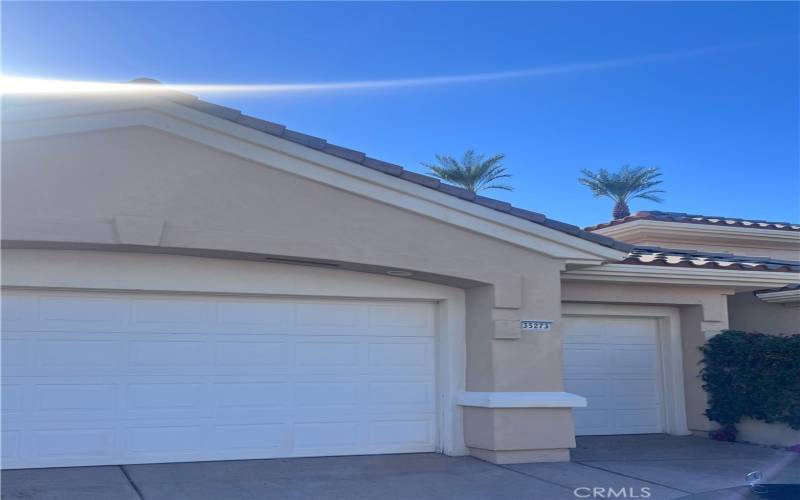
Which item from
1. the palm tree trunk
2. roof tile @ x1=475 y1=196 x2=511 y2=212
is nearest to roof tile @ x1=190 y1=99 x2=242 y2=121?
roof tile @ x1=475 y1=196 x2=511 y2=212

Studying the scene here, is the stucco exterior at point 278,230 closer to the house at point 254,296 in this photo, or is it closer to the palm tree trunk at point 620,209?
A: the house at point 254,296

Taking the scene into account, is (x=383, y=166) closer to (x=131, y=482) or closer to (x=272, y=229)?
(x=272, y=229)

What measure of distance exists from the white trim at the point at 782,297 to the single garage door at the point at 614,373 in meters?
2.25

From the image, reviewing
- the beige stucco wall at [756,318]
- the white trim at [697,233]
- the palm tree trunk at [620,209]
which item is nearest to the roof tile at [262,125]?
the beige stucco wall at [756,318]

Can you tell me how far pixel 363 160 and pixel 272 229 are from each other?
1.45 m

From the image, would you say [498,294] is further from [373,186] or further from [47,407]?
[47,407]

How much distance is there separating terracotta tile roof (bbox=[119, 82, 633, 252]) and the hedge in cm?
285

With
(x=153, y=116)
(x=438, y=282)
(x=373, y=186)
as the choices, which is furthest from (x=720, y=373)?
(x=153, y=116)

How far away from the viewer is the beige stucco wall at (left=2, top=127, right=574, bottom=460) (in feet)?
29.9

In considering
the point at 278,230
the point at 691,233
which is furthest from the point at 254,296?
the point at 691,233

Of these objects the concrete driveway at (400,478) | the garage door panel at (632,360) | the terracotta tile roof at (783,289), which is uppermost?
the terracotta tile roof at (783,289)

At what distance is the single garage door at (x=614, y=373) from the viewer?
13.3 m

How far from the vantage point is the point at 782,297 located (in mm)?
14375

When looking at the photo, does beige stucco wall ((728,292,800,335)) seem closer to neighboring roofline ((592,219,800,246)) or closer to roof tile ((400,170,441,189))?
neighboring roofline ((592,219,800,246))
